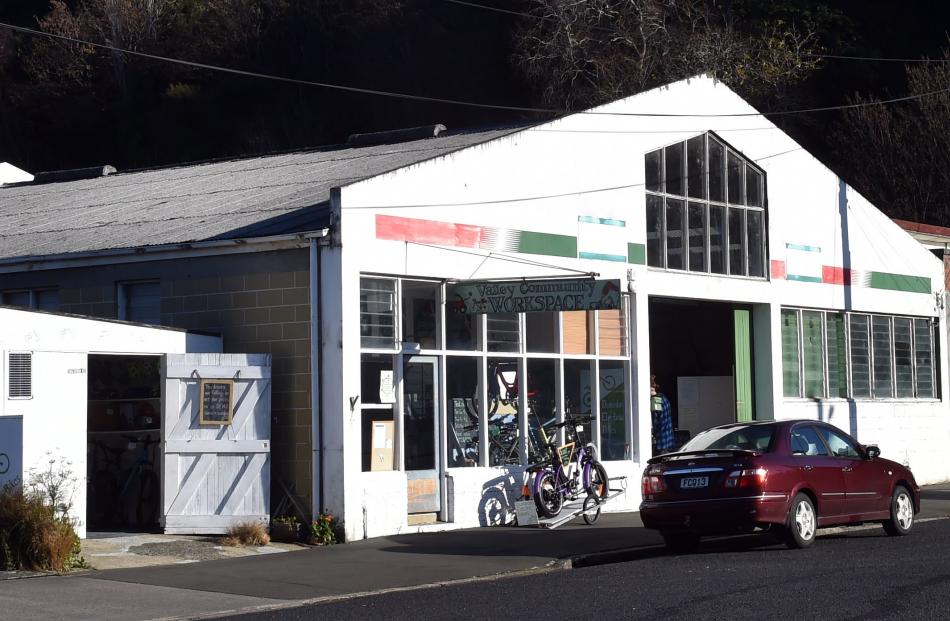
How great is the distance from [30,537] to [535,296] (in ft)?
22.8

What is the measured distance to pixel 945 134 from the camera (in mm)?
42562

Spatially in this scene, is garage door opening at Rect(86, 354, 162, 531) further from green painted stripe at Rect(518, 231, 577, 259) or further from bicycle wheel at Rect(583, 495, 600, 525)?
bicycle wheel at Rect(583, 495, 600, 525)

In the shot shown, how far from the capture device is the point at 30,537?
13.4 m

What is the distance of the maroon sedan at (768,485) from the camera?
14375 mm

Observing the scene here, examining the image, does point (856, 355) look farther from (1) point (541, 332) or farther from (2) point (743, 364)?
(1) point (541, 332)

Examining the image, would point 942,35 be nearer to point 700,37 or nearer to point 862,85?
point 862,85

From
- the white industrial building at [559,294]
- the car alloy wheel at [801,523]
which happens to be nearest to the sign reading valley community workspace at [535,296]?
the white industrial building at [559,294]

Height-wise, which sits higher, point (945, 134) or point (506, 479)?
point (945, 134)

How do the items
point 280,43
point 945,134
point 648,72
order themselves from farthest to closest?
1. point 280,43
2. point 945,134
3. point 648,72

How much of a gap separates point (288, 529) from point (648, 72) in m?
26.3

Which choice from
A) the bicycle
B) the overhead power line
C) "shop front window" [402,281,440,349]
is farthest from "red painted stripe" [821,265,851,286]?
the bicycle

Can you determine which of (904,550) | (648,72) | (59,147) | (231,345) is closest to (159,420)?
(231,345)

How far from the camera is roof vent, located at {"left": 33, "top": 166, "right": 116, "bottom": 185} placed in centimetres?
2665

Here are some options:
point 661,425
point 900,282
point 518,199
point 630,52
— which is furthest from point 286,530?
point 630,52
